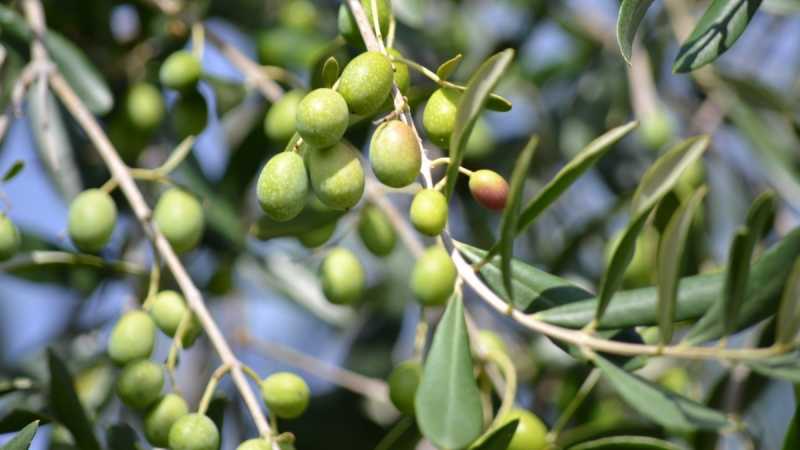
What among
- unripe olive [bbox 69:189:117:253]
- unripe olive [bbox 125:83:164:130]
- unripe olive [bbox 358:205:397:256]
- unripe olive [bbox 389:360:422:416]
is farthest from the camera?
unripe olive [bbox 125:83:164:130]

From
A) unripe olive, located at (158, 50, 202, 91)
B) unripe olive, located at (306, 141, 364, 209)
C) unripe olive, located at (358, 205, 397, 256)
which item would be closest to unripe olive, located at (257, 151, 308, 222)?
unripe olive, located at (306, 141, 364, 209)

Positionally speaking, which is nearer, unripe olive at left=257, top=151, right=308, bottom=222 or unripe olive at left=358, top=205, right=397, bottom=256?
unripe olive at left=257, top=151, right=308, bottom=222

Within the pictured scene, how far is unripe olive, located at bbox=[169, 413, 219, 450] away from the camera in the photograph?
0.99 meters

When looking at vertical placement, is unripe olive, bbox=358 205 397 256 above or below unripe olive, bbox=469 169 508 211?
below

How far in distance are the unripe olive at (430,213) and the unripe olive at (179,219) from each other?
480 millimetres

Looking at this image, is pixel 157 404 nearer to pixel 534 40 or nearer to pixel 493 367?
pixel 493 367

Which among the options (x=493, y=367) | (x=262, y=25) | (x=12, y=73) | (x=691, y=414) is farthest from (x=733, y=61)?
(x=691, y=414)

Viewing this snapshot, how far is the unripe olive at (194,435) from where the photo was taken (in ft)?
3.26

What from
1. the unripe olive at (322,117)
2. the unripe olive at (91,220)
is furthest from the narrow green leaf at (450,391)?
the unripe olive at (91,220)

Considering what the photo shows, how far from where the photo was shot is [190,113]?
147cm

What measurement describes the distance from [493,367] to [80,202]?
1.66 feet

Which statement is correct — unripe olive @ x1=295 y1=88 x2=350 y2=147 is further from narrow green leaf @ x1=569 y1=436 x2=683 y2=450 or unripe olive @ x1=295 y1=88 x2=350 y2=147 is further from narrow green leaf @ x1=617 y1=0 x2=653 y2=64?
narrow green leaf @ x1=569 y1=436 x2=683 y2=450

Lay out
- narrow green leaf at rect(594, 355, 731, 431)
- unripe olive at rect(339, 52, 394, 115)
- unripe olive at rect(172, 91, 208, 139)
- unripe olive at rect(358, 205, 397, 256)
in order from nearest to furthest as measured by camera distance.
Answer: narrow green leaf at rect(594, 355, 731, 431) → unripe olive at rect(339, 52, 394, 115) → unripe olive at rect(358, 205, 397, 256) → unripe olive at rect(172, 91, 208, 139)

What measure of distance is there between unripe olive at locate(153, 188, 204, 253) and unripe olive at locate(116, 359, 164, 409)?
0.63 ft
